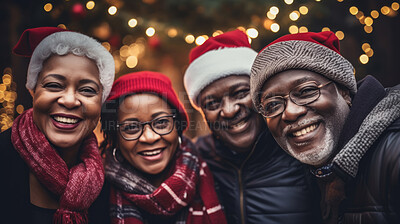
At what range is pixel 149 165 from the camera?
2.27 metres

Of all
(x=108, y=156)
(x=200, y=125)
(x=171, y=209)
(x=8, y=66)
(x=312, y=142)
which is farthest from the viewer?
(x=200, y=125)

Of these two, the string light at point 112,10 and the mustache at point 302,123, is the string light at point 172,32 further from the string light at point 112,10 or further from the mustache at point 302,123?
the mustache at point 302,123

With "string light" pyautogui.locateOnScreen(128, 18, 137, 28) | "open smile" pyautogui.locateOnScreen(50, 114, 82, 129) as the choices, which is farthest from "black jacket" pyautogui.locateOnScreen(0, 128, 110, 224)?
"string light" pyautogui.locateOnScreen(128, 18, 137, 28)

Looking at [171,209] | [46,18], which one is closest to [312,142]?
[171,209]

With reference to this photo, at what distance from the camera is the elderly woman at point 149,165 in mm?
2203

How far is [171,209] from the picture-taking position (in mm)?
2197

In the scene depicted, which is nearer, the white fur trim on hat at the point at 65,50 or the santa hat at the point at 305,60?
the santa hat at the point at 305,60

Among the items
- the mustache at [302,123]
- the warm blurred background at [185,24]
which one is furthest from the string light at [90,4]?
the mustache at [302,123]

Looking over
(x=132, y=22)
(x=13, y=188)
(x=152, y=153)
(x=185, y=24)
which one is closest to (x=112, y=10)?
(x=132, y=22)

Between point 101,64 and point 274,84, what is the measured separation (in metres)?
1.32

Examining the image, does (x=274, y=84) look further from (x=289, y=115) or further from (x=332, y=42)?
(x=332, y=42)

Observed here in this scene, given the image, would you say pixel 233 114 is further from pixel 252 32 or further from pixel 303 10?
pixel 303 10

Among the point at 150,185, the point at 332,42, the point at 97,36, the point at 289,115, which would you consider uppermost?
the point at 97,36

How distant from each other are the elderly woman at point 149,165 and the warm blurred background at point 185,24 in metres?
1.50
